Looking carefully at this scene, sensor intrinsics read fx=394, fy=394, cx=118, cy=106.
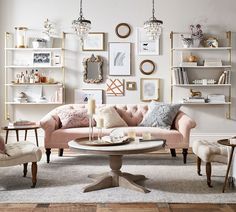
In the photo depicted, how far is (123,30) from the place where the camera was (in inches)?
277

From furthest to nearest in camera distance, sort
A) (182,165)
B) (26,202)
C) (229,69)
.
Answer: (229,69)
(182,165)
(26,202)

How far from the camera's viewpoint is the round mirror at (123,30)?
7.03 meters

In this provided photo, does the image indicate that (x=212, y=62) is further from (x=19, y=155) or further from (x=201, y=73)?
(x=19, y=155)

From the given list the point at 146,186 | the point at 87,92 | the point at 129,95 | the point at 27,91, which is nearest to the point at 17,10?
the point at 27,91

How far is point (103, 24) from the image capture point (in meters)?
7.05

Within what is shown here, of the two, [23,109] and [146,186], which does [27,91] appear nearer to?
[23,109]

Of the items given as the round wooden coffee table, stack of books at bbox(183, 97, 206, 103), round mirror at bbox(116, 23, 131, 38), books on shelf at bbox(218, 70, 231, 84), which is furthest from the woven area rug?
round mirror at bbox(116, 23, 131, 38)

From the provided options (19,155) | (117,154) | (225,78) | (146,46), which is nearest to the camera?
(117,154)

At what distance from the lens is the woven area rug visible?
378 centimetres

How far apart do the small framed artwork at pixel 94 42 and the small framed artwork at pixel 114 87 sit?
61 cm

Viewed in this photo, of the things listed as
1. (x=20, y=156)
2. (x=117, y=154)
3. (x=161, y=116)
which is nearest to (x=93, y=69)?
(x=161, y=116)

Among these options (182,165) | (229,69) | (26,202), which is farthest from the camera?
(229,69)

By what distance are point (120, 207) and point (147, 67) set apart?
3.90 meters

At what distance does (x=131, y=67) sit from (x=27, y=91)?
1.93m
